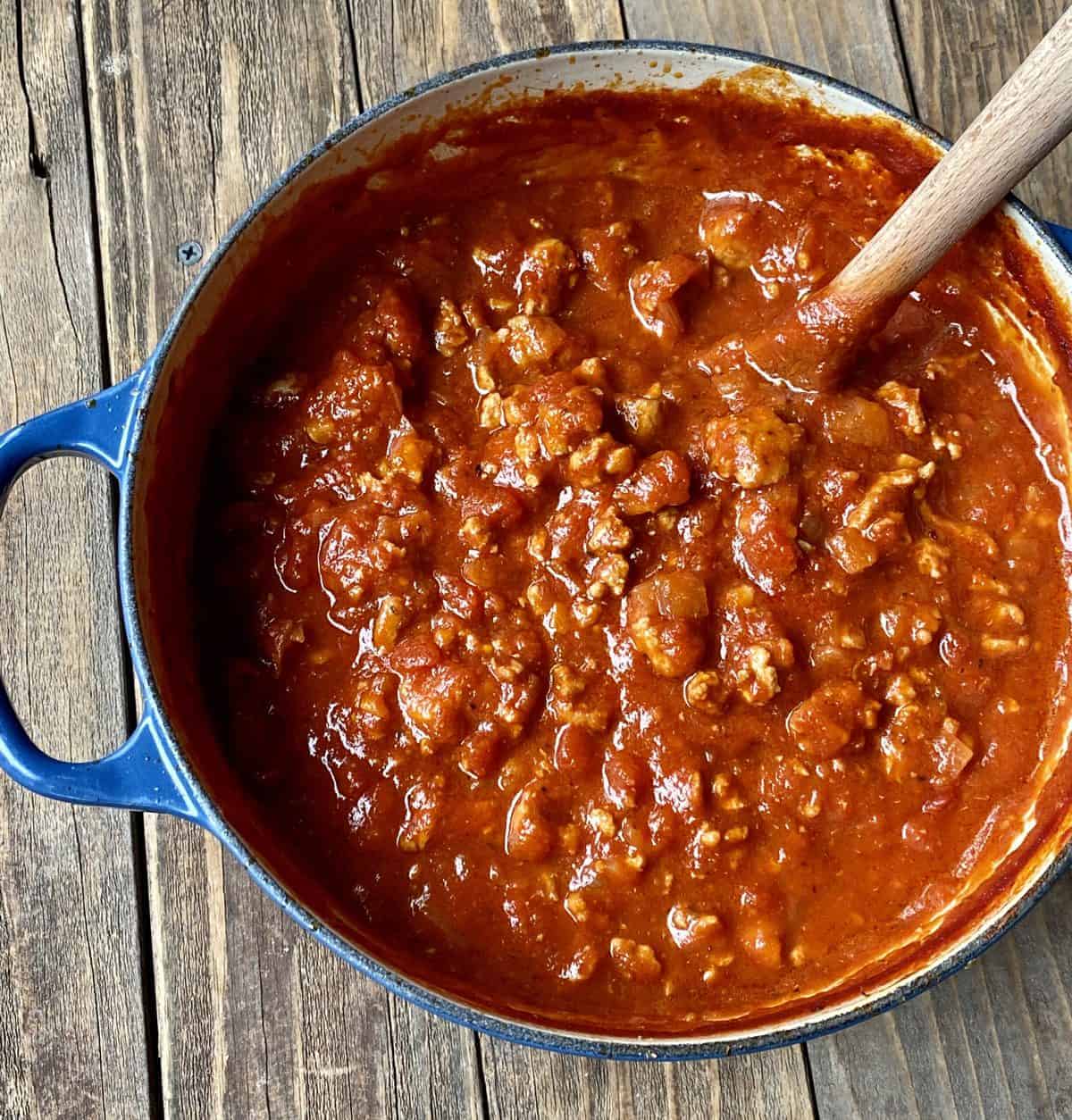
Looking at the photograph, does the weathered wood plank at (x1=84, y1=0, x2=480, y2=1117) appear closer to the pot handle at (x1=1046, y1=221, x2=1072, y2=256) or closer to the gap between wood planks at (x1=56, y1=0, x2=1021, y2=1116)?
the gap between wood planks at (x1=56, y1=0, x2=1021, y2=1116)

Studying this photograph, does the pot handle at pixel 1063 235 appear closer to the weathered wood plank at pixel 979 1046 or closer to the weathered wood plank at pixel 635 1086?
the weathered wood plank at pixel 979 1046

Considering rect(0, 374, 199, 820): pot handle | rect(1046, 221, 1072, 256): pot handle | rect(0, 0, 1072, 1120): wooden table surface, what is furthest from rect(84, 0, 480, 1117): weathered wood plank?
rect(1046, 221, 1072, 256): pot handle

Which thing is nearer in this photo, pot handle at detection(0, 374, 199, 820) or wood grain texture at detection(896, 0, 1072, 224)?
pot handle at detection(0, 374, 199, 820)

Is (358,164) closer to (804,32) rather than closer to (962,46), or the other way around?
(804,32)

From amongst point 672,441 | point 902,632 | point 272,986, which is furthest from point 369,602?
point 902,632

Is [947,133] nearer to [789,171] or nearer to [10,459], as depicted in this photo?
[789,171]

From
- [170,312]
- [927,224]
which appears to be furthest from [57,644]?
[927,224]
